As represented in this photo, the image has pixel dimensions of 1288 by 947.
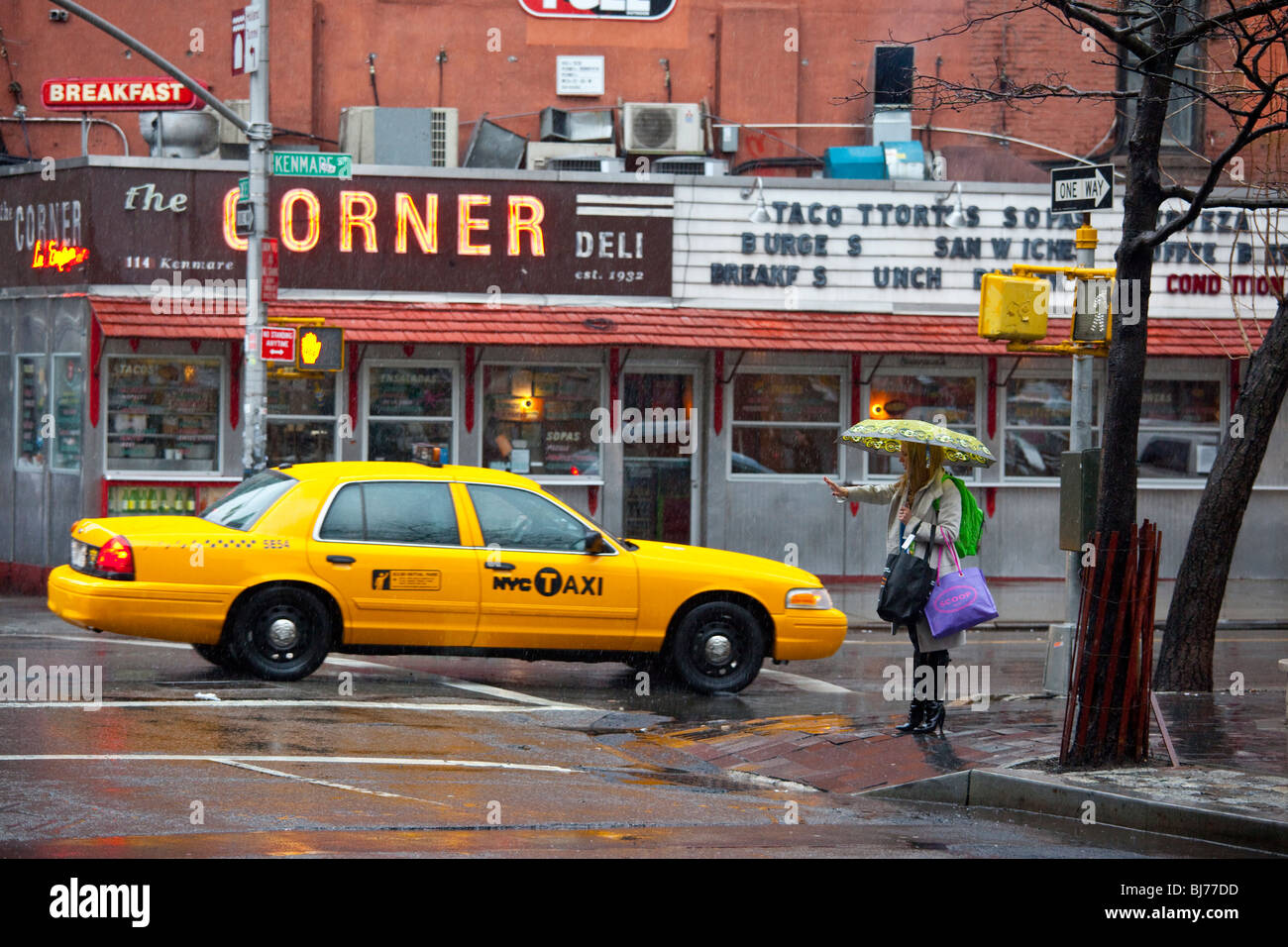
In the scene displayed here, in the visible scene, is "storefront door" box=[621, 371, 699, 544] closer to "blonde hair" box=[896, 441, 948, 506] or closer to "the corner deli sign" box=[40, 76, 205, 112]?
"the corner deli sign" box=[40, 76, 205, 112]

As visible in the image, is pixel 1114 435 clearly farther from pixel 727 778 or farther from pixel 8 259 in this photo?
pixel 8 259

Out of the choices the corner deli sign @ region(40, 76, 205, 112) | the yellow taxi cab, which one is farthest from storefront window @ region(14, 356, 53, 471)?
the yellow taxi cab

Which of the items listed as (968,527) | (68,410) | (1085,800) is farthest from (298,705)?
(68,410)

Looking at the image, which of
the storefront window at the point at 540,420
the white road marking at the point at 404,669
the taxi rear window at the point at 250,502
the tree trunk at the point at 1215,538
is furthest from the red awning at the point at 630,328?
the tree trunk at the point at 1215,538

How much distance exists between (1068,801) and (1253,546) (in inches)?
612

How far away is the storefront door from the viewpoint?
20547mm

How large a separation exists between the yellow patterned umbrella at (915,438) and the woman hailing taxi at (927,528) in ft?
0.33

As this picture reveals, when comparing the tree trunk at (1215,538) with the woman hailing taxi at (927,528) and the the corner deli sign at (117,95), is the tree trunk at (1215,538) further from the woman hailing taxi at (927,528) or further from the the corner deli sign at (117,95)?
the the corner deli sign at (117,95)

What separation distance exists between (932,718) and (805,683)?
321 cm

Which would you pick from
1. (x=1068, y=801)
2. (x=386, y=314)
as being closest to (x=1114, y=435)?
(x=1068, y=801)

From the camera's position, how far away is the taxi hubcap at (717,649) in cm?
1160

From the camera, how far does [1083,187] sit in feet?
39.0

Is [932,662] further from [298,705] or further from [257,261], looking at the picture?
[257,261]

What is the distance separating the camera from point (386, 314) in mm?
19219
